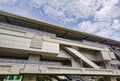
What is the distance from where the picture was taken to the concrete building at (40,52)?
477 inches

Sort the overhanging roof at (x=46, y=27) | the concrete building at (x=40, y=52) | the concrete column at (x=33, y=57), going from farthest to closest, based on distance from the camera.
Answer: the overhanging roof at (x=46, y=27) → the concrete column at (x=33, y=57) → the concrete building at (x=40, y=52)

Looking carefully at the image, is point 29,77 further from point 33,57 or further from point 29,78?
point 33,57

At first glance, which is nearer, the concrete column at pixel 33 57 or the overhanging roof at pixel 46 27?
the concrete column at pixel 33 57

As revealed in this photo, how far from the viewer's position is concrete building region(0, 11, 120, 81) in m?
12.1

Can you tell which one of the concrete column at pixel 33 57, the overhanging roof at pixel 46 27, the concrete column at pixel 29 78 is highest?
the overhanging roof at pixel 46 27

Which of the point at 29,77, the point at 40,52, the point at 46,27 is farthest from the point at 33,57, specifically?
the point at 46,27

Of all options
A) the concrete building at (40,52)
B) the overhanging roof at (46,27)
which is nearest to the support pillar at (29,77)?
the concrete building at (40,52)

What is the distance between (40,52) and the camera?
1566 centimetres

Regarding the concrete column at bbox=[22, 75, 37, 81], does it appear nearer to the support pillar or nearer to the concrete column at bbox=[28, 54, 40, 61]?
the support pillar

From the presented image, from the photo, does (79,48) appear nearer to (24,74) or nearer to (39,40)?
(39,40)

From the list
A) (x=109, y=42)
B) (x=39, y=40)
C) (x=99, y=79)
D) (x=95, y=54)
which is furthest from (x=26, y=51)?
(x=109, y=42)

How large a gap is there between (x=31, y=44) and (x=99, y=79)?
17.5 meters

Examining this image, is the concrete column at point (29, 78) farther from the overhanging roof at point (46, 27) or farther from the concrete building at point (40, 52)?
the overhanging roof at point (46, 27)

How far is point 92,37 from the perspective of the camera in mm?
24375
